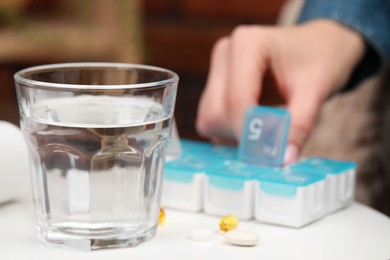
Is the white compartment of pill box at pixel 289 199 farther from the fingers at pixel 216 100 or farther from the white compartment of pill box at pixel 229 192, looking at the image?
the fingers at pixel 216 100

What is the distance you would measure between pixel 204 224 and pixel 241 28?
0.27 metres

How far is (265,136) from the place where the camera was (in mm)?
593

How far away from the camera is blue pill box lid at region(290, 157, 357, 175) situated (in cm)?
56

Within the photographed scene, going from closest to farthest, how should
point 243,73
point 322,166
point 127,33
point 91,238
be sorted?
point 91,238 < point 322,166 < point 243,73 < point 127,33

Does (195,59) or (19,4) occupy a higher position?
(19,4)

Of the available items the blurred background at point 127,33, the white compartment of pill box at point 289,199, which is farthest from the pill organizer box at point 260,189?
the blurred background at point 127,33

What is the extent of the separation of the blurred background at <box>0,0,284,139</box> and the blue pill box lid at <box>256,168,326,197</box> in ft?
3.60

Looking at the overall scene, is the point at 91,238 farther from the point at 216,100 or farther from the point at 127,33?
the point at 127,33

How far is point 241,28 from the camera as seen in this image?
2.41 feet

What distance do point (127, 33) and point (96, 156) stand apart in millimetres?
1238

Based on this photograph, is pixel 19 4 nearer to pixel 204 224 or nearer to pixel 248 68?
pixel 248 68

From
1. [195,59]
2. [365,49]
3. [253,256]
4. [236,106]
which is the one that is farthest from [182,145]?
[195,59]

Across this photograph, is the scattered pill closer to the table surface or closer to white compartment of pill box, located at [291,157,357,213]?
the table surface

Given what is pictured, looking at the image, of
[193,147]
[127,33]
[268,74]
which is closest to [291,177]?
[193,147]
